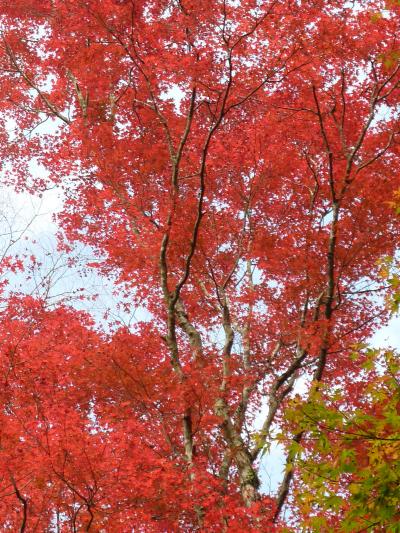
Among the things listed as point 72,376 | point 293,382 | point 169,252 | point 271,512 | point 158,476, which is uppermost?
point 169,252

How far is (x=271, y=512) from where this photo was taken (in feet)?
31.8

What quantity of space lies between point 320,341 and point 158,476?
369 centimetres

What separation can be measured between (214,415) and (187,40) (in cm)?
678

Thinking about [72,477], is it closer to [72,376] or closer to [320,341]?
[72,376]

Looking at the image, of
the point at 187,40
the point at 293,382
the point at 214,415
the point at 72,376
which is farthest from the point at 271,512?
the point at 187,40

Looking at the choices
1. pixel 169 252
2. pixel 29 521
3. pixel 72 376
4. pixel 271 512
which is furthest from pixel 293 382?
pixel 29 521

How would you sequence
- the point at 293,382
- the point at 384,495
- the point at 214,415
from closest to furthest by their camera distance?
1. the point at 384,495
2. the point at 214,415
3. the point at 293,382

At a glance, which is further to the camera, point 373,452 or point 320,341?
→ point 320,341

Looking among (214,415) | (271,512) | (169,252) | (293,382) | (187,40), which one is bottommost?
(271,512)

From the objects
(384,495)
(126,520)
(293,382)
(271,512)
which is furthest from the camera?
(293,382)

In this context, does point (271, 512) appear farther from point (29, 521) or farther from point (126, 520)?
point (29, 521)

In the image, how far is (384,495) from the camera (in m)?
4.72

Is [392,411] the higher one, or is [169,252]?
[169,252]

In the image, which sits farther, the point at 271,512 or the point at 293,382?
the point at 293,382
